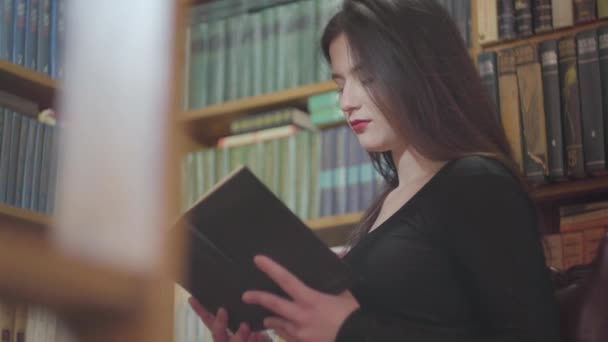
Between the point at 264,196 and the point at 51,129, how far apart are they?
1.38 metres

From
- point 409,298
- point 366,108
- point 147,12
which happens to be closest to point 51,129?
point 366,108

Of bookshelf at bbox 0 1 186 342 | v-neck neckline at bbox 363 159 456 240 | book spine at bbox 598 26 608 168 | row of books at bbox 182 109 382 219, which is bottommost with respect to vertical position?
bookshelf at bbox 0 1 186 342

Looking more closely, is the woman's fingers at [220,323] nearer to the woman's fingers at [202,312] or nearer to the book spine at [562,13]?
the woman's fingers at [202,312]

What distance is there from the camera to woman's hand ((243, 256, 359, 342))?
1150mm

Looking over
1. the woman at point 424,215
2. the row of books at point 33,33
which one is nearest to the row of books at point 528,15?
the woman at point 424,215

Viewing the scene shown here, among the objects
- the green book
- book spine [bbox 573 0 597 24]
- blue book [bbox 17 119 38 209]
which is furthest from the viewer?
the green book

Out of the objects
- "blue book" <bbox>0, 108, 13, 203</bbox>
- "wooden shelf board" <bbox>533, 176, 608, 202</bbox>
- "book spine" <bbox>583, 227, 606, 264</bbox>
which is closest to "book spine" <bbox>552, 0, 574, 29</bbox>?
"wooden shelf board" <bbox>533, 176, 608, 202</bbox>

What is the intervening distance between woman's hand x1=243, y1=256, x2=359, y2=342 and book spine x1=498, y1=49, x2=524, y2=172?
1.01m

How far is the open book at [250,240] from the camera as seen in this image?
118cm

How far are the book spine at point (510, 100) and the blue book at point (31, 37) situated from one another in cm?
117

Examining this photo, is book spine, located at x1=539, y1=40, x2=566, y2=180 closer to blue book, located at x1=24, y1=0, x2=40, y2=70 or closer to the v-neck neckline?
the v-neck neckline

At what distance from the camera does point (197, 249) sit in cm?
127

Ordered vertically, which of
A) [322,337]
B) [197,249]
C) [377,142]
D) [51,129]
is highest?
[51,129]

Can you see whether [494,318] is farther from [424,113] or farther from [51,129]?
[51,129]
